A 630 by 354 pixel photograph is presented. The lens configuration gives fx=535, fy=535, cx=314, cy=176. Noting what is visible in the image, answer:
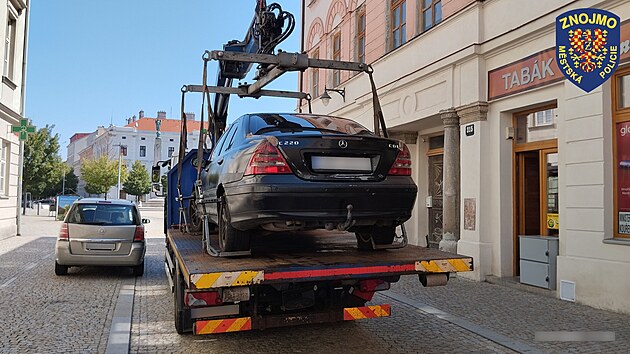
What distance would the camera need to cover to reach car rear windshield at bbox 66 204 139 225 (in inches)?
389

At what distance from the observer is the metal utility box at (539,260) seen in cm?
820

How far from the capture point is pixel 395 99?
43.3 feet

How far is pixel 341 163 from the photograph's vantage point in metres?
4.75

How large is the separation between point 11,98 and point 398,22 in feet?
43.2

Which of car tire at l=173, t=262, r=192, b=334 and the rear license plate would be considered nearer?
car tire at l=173, t=262, r=192, b=334

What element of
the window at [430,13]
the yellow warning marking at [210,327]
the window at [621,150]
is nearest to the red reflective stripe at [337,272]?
the yellow warning marking at [210,327]

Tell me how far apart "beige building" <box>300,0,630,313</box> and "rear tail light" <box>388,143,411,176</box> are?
3.82 m

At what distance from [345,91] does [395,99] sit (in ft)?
12.5

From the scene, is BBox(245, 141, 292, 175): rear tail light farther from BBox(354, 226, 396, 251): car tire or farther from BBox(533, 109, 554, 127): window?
BBox(533, 109, 554, 127): window

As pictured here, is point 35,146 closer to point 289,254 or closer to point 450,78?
point 450,78

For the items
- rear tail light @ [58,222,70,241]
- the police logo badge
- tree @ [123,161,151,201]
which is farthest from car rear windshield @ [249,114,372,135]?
tree @ [123,161,151,201]

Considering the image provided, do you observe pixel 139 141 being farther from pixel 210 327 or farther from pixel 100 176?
pixel 210 327

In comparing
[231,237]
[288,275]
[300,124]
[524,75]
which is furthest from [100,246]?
[524,75]

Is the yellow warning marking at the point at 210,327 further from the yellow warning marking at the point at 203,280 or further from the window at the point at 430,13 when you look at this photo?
the window at the point at 430,13
